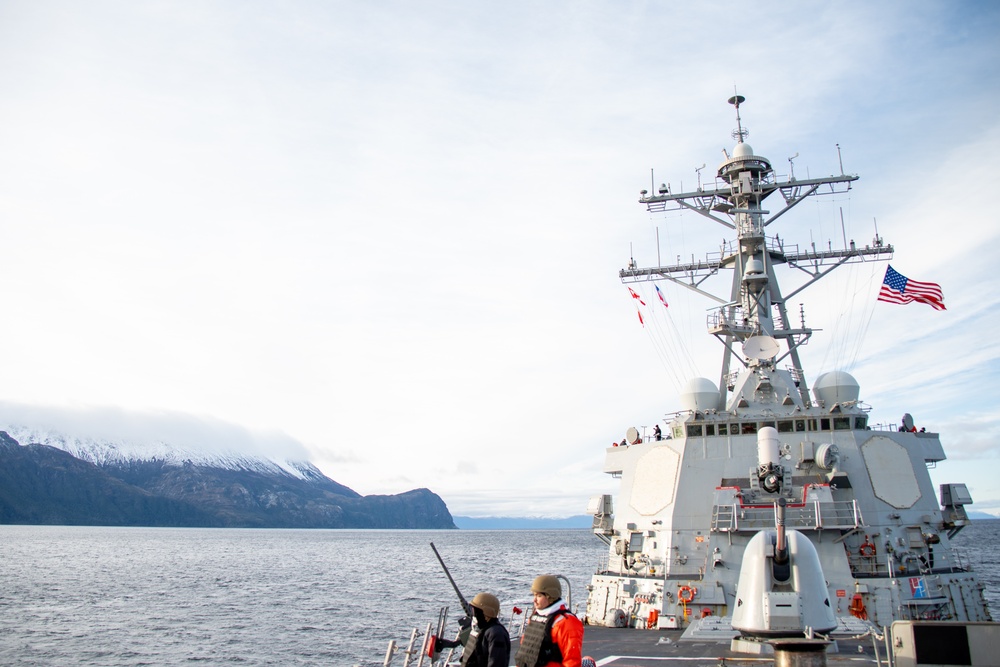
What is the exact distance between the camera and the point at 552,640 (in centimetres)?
528

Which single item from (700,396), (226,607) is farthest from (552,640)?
(226,607)

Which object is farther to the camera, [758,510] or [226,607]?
[226,607]

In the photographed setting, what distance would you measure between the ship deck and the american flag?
11824mm

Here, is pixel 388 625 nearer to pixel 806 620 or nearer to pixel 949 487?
pixel 949 487

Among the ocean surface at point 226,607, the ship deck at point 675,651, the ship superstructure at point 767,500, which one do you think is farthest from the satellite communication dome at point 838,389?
the ocean surface at point 226,607

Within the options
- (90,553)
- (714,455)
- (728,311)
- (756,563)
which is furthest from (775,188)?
(90,553)

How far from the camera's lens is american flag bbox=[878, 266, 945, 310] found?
23.8 metres

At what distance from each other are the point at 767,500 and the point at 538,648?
1611 centimetres

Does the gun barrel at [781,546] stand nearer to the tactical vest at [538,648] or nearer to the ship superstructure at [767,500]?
the tactical vest at [538,648]

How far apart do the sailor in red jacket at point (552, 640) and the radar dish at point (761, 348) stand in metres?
19.0

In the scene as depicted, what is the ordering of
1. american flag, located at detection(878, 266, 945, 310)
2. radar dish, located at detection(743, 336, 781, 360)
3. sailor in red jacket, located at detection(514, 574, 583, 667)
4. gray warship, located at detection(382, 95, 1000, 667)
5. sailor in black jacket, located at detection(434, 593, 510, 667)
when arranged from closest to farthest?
sailor in red jacket, located at detection(514, 574, 583, 667), sailor in black jacket, located at detection(434, 593, 510, 667), gray warship, located at detection(382, 95, 1000, 667), radar dish, located at detection(743, 336, 781, 360), american flag, located at detection(878, 266, 945, 310)

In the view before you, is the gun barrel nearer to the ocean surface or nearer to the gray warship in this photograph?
the gray warship

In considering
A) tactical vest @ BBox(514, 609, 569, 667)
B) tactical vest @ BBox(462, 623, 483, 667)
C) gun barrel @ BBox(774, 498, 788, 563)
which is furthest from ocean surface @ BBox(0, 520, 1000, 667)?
tactical vest @ BBox(514, 609, 569, 667)

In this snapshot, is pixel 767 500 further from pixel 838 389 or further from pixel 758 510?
pixel 838 389
